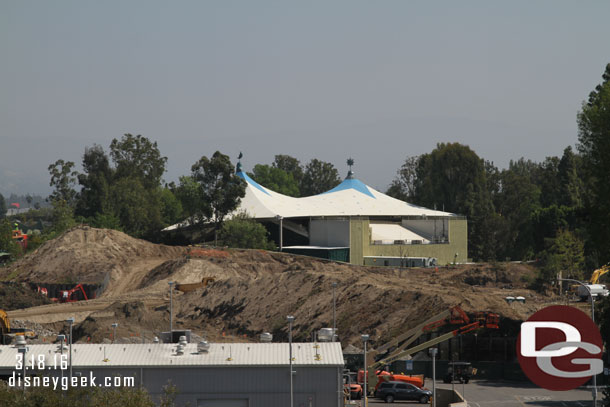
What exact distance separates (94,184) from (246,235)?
43.5 metres

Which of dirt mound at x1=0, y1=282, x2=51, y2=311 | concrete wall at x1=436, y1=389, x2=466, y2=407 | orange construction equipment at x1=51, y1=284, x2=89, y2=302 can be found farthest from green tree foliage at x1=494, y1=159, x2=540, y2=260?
concrete wall at x1=436, y1=389, x2=466, y2=407

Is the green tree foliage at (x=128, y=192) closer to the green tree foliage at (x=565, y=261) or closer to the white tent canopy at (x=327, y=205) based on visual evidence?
the white tent canopy at (x=327, y=205)

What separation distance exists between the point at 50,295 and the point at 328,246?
1438 inches

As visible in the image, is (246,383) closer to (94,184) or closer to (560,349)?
(560,349)

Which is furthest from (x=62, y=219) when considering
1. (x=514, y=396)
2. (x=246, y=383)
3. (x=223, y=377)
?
(x=246, y=383)

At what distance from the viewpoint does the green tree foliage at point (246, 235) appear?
11406 cm

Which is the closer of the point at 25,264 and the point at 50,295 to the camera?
the point at 50,295

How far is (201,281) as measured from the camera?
90.3m

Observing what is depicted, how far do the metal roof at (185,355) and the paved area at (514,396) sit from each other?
7061mm

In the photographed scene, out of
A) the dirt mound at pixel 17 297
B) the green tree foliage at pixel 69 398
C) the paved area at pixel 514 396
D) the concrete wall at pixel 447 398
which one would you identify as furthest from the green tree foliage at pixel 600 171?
the dirt mound at pixel 17 297

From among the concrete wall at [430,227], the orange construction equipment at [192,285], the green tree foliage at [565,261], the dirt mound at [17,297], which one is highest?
the concrete wall at [430,227]

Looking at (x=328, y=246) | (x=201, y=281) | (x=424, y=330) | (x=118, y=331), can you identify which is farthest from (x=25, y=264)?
(x=424, y=330)

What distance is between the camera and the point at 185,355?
38438mm

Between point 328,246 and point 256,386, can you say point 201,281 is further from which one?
point 256,386
